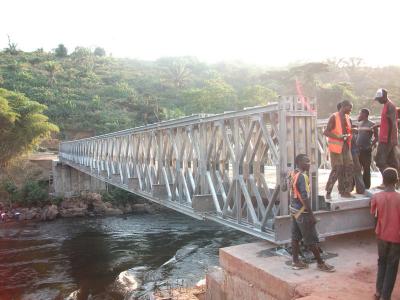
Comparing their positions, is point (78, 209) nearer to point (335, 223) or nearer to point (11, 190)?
point (11, 190)

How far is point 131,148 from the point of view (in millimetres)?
13359

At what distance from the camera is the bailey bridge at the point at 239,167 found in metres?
5.92

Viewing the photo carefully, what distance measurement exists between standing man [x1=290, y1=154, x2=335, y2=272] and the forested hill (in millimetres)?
39881

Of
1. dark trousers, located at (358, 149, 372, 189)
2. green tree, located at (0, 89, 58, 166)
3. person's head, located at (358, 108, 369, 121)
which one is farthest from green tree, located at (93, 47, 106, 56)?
dark trousers, located at (358, 149, 372, 189)

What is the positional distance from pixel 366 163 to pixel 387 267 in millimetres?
3557

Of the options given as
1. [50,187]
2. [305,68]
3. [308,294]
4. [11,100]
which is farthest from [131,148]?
[305,68]

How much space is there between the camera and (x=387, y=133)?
6.66m

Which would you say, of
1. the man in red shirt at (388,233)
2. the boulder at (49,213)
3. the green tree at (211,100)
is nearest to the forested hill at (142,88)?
the green tree at (211,100)

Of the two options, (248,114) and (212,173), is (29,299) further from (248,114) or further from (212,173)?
(248,114)

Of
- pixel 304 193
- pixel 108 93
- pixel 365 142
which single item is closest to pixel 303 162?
pixel 304 193

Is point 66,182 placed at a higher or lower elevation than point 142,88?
lower

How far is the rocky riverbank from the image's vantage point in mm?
26906

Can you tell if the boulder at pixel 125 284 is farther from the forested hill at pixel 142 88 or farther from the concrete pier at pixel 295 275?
the forested hill at pixel 142 88

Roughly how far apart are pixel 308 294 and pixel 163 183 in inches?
259
